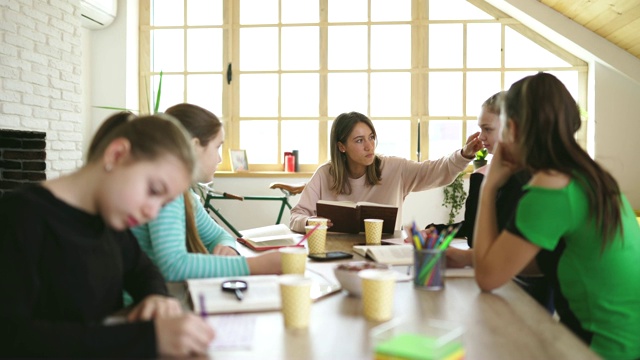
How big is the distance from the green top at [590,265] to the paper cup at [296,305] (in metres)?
0.55

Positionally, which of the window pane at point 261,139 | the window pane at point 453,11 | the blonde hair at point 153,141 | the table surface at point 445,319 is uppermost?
the window pane at point 453,11

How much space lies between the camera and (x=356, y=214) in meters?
2.44

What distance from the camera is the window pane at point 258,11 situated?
5.59 meters

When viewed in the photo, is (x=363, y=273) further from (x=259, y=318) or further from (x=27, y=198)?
(x=27, y=198)

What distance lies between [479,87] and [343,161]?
281 centimetres

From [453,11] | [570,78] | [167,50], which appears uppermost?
[453,11]

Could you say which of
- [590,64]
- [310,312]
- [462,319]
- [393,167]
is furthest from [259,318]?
[590,64]

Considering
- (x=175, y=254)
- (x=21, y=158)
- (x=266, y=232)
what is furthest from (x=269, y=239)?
(x=21, y=158)

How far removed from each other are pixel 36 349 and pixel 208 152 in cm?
98

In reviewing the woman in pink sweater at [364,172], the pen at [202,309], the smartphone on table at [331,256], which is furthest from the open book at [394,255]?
the woman in pink sweater at [364,172]

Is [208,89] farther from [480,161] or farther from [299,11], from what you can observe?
[480,161]

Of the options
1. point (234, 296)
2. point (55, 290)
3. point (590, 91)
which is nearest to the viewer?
point (55, 290)

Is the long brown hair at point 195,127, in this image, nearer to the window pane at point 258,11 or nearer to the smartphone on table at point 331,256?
the smartphone on table at point 331,256

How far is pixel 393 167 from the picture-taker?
10.2 feet
